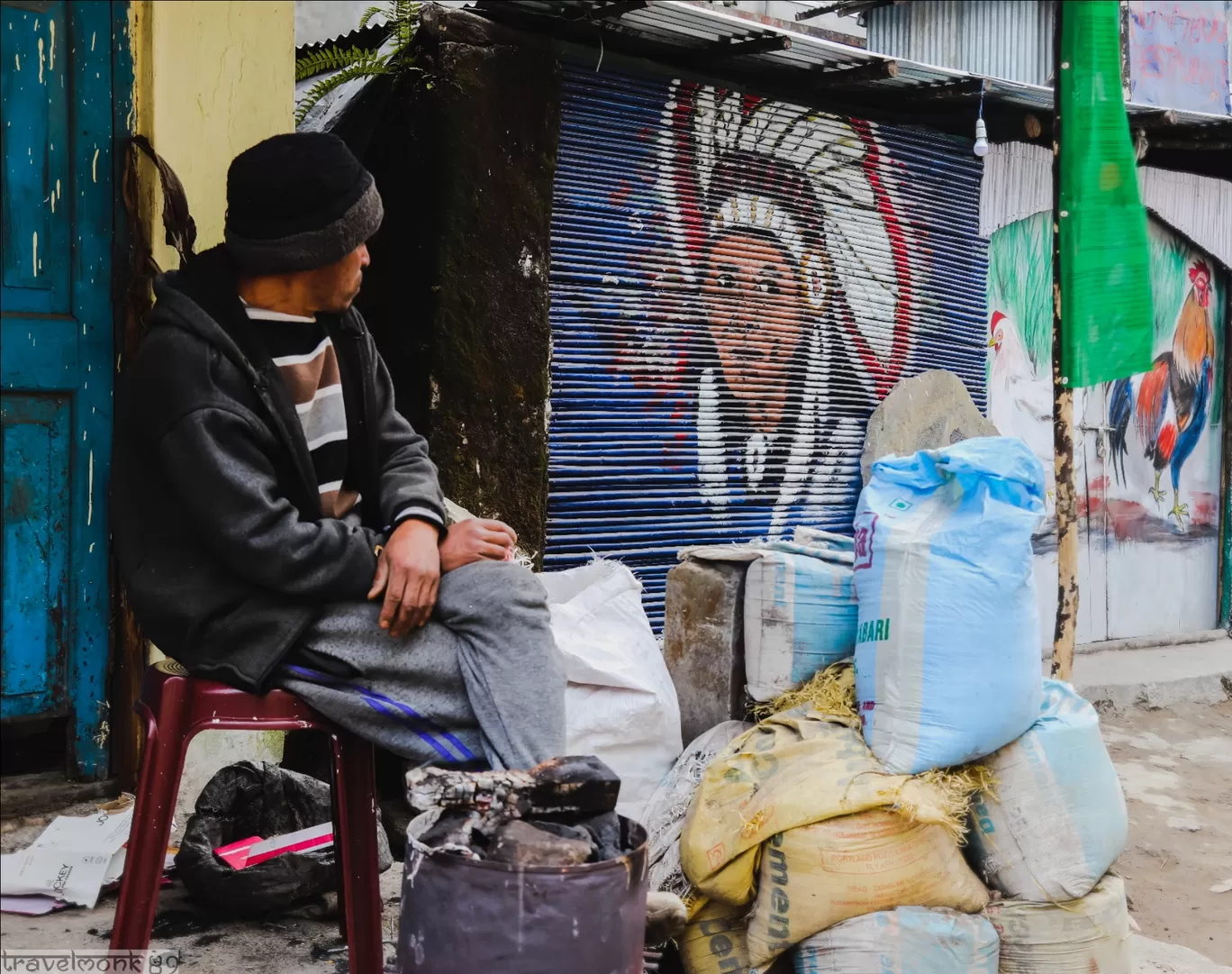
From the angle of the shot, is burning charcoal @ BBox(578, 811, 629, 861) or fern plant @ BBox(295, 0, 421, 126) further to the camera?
fern plant @ BBox(295, 0, 421, 126)

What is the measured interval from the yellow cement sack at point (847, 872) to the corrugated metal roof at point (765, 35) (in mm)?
2963

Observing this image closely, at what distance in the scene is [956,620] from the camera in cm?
278

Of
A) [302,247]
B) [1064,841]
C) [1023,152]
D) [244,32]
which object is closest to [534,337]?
[244,32]

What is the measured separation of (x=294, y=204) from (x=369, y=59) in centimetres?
236

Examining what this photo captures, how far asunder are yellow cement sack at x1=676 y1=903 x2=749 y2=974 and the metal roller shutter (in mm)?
2001

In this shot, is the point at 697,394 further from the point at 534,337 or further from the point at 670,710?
the point at 670,710

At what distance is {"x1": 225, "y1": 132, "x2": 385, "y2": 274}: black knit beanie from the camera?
217cm

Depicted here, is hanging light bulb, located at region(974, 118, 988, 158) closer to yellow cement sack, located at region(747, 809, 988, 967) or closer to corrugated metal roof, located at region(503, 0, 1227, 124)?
corrugated metal roof, located at region(503, 0, 1227, 124)

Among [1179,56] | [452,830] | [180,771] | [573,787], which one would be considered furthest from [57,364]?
[1179,56]

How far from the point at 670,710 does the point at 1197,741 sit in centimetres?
385

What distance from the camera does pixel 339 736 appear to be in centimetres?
229

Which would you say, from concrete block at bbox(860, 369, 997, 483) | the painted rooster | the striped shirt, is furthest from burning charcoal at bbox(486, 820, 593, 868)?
the painted rooster

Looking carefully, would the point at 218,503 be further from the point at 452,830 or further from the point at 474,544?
the point at 452,830

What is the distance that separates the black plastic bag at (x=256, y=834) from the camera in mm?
2699
